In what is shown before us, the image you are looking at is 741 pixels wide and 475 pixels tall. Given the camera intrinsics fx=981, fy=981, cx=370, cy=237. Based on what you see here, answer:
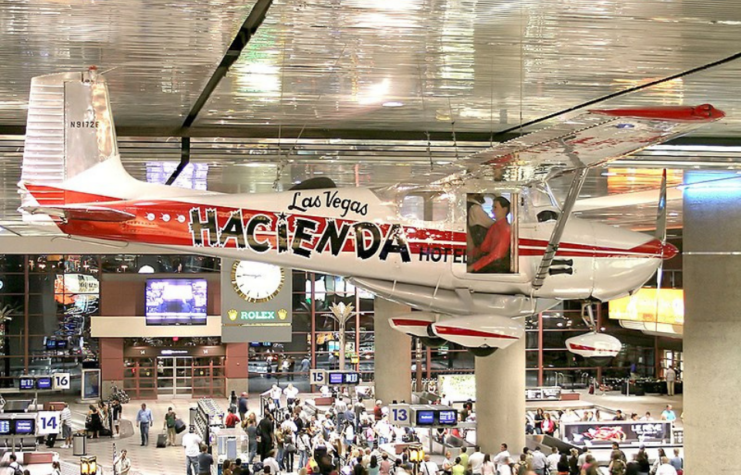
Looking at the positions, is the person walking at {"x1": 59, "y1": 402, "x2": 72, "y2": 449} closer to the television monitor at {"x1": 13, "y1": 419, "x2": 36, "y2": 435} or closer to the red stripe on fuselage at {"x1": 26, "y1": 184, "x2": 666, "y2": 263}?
the television monitor at {"x1": 13, "y1": 419, "x2": 36, "y2": 435}

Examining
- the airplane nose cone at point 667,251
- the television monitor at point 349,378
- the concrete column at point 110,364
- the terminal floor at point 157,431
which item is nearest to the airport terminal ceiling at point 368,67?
the airplane nose cone at point 667,251

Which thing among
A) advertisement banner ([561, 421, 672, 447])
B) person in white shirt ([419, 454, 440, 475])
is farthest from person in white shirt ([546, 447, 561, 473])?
advertisement banner ([561, 421, 672, 447])

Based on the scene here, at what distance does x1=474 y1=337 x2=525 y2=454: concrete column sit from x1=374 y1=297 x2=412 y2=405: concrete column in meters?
7.53

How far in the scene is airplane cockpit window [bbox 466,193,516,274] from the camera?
884cm

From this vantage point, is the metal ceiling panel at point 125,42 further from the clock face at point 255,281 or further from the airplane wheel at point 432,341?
the clock face at point 255,281

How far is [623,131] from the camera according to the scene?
6.89m

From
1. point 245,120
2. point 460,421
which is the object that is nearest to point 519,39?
point 245,120

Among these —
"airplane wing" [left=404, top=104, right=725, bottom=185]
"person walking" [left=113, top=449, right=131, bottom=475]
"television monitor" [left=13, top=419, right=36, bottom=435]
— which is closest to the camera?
"airplane wing" [left=404, top=104, right=725, bottom=185]

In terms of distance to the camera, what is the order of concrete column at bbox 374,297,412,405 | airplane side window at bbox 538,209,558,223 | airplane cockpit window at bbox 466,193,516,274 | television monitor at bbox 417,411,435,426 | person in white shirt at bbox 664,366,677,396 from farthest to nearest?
person in white shirt at bbox 664,366,677,396 < concrete column at bbox 374,297,412,405 < television monitor at bbox 417,411,435,426 < airplane side window at bbox 538,209,558,223 < airplane cockpit window at bbox 466,193,516,274

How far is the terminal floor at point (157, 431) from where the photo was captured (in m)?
23.0

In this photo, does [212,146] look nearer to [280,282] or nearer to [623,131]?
[623,131]

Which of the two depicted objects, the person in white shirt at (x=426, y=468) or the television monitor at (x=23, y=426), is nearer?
the person in white shirt at (x=426, y=468)

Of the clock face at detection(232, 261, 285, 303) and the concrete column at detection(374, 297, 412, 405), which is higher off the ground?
the clock face at detection(232, 261, 285, 303)

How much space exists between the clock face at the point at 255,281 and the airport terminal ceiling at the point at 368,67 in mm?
14142
